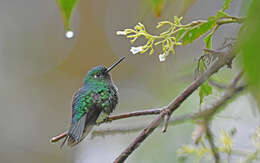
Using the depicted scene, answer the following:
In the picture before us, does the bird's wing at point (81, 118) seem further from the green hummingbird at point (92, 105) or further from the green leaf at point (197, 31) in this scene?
the green leaf at point (197, 31)

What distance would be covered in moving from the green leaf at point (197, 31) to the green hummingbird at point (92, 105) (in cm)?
68

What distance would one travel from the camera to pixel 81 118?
1.66 m

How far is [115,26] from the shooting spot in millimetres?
6031

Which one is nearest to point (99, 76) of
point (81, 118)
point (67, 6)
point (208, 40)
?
point (81, 118)

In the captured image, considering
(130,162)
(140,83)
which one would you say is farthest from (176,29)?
(140,83)

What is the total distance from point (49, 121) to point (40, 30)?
1754 millimetres

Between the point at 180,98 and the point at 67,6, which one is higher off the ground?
the point at 67,6

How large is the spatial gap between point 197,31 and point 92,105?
1.15 m

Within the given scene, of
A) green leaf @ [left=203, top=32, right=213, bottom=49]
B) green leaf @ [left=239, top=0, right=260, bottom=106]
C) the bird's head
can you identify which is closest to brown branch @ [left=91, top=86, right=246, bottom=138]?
green leaf @ [left=203, top=32, right=213, bottom=49]

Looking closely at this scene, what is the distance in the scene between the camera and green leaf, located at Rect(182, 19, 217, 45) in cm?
71

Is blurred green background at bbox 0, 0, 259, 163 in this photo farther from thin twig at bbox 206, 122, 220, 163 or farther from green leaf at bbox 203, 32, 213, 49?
green leaf at bbox 203, 32, 213, 49

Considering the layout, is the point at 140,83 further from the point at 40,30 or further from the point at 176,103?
the point at 176,103

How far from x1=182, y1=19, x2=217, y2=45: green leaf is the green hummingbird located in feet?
2.23

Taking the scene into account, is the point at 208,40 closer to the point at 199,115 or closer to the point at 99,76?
the point at 199,115
